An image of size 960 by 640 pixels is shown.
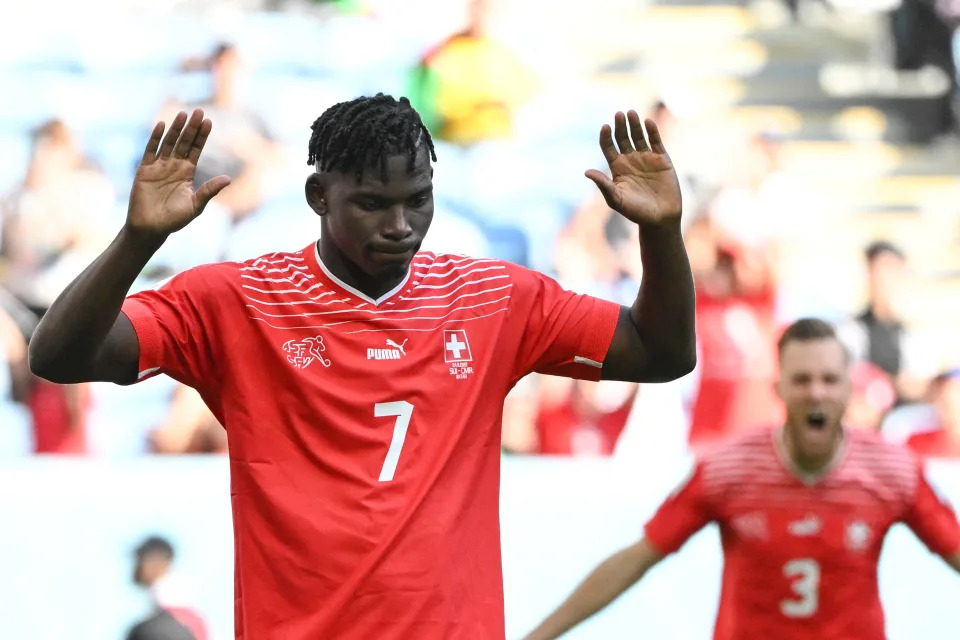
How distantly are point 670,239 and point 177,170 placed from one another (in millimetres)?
917

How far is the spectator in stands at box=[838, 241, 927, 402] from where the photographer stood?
295 inches

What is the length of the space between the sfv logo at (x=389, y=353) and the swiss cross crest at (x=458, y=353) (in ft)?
0.29

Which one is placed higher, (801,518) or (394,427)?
(394,427)

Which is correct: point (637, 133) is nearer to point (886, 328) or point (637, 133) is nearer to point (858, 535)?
point (858, 535)

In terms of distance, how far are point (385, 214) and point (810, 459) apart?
7.16 ft

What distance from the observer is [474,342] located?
108 inches

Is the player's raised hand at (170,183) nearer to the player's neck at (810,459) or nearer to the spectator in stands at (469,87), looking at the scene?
the player's neck at (810,459)

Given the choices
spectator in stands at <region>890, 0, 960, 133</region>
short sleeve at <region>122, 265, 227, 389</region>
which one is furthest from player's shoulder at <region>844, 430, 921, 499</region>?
spectator in stands at <region>890, 0, 960, 133</region>

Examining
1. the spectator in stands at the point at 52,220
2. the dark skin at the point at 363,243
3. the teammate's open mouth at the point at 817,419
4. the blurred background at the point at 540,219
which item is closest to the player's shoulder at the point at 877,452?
the teammate's open mouth at the point at 817,419

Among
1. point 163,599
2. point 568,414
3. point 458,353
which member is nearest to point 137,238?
point 458,353

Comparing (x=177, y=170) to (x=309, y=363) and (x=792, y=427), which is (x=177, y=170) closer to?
(x=309, y=363)

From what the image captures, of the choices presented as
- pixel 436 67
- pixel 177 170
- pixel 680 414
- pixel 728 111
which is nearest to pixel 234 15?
pixel 436 67

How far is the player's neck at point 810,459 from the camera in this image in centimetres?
430

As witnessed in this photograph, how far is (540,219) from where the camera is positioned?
7852 millimetres
